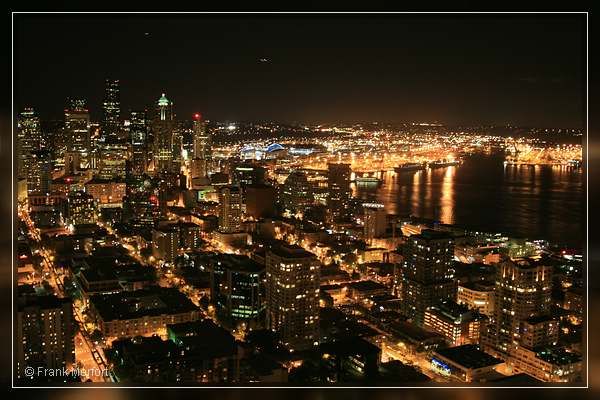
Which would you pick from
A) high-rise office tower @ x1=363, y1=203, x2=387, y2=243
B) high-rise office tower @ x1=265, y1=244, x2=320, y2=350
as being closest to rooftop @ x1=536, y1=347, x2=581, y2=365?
high-rise office tower @ x1=265, y1=244, x2=320, y2=350

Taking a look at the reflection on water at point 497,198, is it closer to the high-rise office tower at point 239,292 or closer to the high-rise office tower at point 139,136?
the high-rise office tower at point 239,292

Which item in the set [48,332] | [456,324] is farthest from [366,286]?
[48,332]

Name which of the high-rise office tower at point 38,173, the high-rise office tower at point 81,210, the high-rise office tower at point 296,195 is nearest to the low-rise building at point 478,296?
the high-rise office tower at point 296,195

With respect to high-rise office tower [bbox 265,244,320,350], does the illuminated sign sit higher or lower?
lower

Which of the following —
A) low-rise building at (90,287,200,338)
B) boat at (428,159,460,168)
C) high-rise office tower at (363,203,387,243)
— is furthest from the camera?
boat at (428,159,460,168)

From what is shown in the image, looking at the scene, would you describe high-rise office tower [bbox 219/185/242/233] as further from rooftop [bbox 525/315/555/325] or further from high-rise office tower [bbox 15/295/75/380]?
rooftop [bbox 525/315/555/325]

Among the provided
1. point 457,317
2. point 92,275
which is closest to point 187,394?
point 457,317
